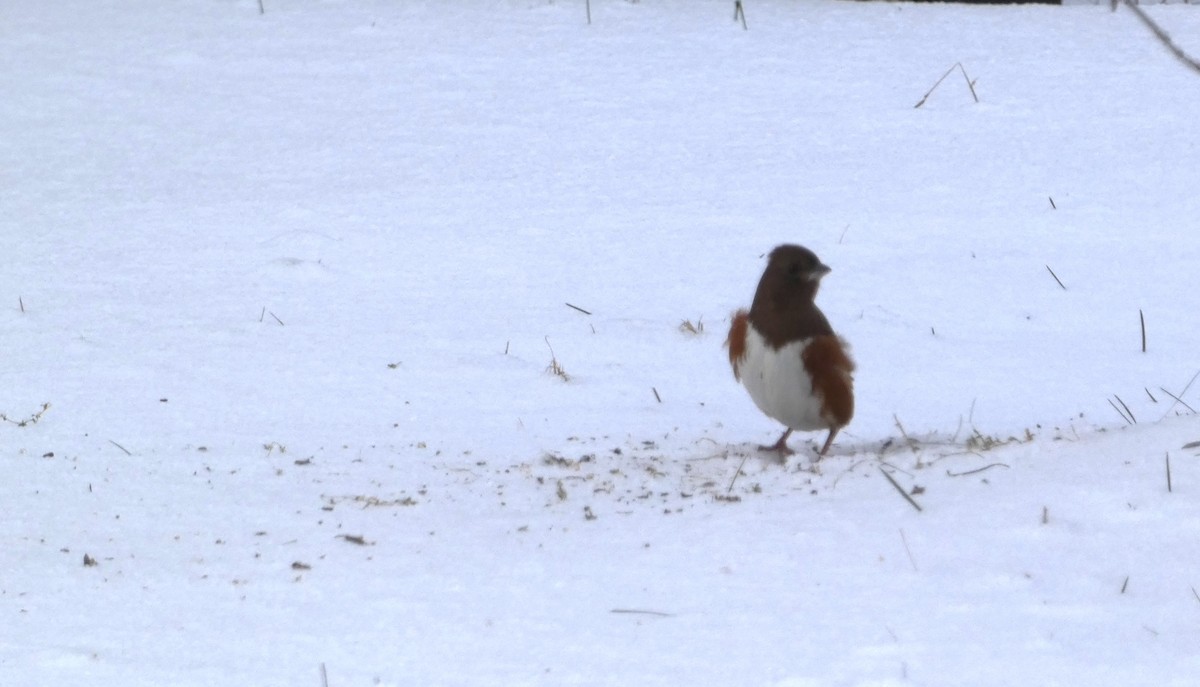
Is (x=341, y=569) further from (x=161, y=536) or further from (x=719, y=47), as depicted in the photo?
(x=719, y=47)

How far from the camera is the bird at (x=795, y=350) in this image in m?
3.74

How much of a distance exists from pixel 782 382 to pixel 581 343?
150cm

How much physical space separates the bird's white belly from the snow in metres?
0.21

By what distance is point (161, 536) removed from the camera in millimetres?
3381

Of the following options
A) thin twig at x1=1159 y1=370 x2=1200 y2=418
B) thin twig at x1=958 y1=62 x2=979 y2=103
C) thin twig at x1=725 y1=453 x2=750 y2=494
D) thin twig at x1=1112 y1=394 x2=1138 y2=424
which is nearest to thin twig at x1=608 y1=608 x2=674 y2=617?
thin twig at x1=725 y1=453 x2=750 y2=494

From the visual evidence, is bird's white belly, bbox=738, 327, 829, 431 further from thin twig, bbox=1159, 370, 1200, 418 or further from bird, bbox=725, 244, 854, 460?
thin twig, bbox=1159, 370, 1200, 418

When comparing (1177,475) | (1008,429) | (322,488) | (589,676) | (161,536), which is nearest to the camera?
(589,676)

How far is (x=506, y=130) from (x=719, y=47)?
1.64m

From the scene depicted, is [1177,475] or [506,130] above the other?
[1177,475]

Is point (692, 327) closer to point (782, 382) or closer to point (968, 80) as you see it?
point (782, 382)

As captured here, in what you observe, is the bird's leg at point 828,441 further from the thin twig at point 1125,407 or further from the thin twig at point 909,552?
the thin twig at point 909,552

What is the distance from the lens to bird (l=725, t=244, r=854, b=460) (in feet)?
12.3

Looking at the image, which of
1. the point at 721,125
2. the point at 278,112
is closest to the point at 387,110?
the point at 278,112

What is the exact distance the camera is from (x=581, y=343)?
5133 millimetres
